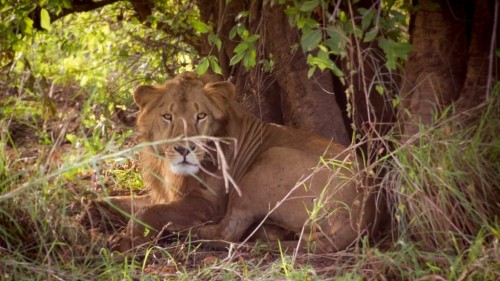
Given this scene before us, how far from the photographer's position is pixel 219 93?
5.24m

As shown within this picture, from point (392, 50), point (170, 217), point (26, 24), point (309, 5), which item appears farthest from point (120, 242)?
point (392, 50)

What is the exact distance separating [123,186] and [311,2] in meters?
2.61

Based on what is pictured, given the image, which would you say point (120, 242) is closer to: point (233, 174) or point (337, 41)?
point (233, 174)

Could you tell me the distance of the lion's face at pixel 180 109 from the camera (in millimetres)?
5113

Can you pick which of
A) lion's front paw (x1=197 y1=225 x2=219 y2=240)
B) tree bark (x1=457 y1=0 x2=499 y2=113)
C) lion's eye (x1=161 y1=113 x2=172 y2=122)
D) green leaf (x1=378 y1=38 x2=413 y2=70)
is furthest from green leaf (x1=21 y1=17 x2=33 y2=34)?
tree bark (x1=457 y1=0 x2=499 y2=113)

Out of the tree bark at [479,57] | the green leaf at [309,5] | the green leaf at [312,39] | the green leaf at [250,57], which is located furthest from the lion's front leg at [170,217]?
the tree bark at [479,57]

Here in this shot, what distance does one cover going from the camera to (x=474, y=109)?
13.3 feet

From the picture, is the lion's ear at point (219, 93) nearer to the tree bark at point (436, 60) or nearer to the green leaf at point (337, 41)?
the tree bark at point (436, 60)

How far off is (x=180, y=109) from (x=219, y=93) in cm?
27

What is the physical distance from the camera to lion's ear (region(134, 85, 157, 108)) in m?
5.22

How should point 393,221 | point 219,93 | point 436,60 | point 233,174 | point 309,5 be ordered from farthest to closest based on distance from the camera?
point 233,174 → point 219,93 → point 436,60 → point 393,221 → point 309,5

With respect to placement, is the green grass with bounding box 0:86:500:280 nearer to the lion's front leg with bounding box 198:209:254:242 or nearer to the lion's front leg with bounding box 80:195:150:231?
the lion's front leg with bounding box 80:195:150:231

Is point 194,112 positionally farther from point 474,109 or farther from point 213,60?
point 474,109

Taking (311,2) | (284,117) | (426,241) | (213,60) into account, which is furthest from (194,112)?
(426,241)
